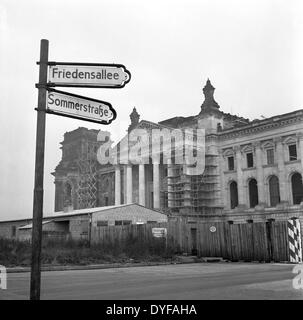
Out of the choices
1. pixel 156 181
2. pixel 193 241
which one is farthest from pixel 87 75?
pixel 156 181

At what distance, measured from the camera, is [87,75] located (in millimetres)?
4988

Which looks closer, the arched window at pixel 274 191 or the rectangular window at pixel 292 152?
the rectangular window at pixel 292 152

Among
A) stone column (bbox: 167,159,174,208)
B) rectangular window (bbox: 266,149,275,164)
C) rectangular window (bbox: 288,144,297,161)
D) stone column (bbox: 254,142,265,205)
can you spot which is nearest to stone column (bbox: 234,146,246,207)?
stone column (bbox: 254,142,265,205)

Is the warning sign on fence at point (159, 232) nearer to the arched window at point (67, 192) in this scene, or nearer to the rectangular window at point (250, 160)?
the rectangular window at point (250, 160)

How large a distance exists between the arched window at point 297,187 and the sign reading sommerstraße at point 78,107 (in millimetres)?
49479

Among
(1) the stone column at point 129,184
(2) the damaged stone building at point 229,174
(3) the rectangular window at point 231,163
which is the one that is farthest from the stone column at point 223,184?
(1) the stone column at point 129,184

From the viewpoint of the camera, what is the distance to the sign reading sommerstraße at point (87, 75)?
4.92m

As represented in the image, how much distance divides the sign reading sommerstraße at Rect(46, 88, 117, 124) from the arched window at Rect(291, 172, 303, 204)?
4948 centimetres

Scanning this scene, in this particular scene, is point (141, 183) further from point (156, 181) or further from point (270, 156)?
point (270, 156)

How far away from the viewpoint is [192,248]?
1160 inches

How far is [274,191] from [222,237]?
96.4 ft

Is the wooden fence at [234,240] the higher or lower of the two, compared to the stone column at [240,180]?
lower

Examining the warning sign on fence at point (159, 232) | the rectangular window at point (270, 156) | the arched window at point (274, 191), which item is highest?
the rectangular window at point (270, 156)

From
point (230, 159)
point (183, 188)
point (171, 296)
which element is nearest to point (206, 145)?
point (230, 159)
